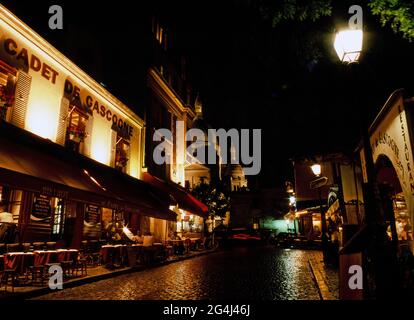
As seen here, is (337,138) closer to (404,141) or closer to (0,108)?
(404,141)

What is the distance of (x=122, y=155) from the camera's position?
60.7 feet

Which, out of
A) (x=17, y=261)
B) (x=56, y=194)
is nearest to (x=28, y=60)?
(x=56, y=194)

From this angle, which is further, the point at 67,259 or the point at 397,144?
the point at 67,259

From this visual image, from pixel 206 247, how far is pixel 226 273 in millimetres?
16897

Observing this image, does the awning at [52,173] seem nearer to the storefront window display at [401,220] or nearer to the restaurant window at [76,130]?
the restaurant window at [76,130]

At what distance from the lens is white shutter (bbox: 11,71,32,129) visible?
1112 centimetres

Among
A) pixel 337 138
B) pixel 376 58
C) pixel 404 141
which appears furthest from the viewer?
pixel 337 138

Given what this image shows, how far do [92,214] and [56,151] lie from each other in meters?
5.20

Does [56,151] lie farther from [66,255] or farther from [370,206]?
[370,206]

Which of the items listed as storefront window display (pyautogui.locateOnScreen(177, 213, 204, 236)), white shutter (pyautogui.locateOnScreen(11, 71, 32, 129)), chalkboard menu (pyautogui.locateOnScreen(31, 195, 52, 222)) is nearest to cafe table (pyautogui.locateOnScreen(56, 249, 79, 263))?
chalkboard menu (pyautogui.locateOnScreen(31, 195, 52, 222))

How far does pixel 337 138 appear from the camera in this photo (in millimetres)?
11570
